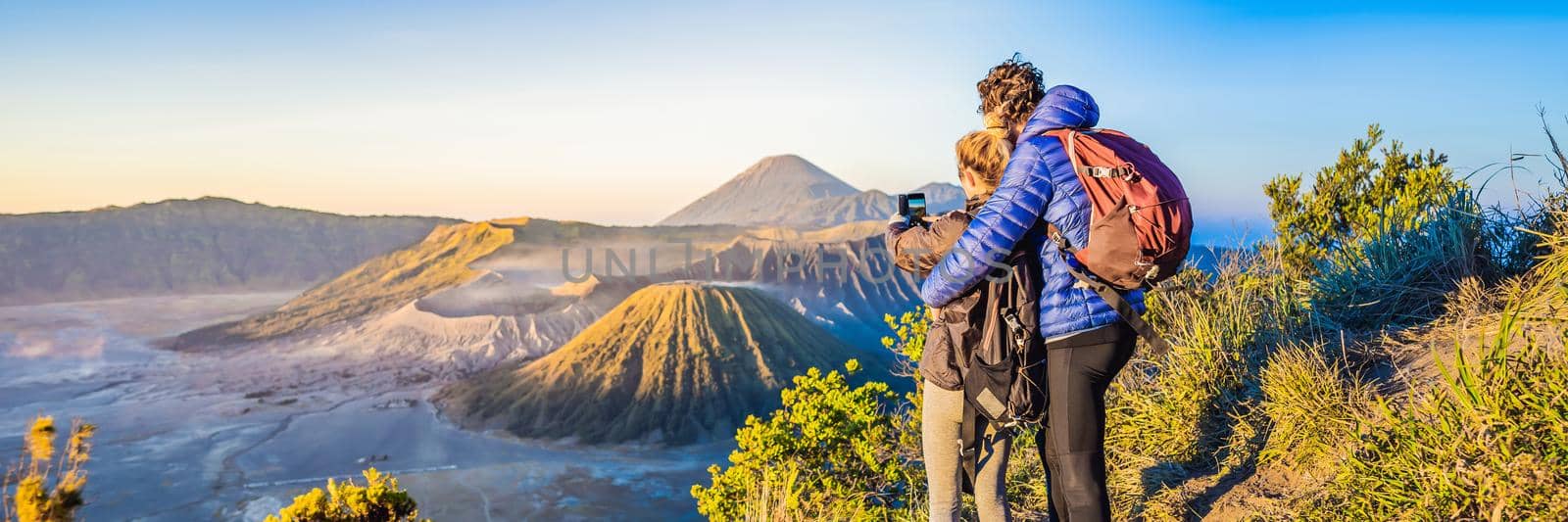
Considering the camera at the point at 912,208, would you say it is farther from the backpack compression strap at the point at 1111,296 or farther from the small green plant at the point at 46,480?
→ the small green plant at the point at 46,480

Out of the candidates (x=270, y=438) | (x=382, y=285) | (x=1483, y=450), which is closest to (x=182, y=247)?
(x=382, y=285)

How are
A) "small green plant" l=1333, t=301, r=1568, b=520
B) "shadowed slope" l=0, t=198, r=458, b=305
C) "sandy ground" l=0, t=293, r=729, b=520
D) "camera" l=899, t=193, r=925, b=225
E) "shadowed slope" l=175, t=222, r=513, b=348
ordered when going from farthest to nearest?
"shadowed slope" l=0, t=198, r=458, b=305 → "shadowed slope" l=175, t=222, r=513, b=348 → "sandy ground" l=0, t=293, r=729, b=520 → "camera" l=899, t=193, r=925, b=225 → "small green plant" l=1333, t=301, r=1568, b=520

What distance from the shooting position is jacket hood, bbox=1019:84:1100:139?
155 cm

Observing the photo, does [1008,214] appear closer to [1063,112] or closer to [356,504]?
[1063,112]

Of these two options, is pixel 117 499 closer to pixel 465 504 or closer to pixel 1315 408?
pixel 465 504

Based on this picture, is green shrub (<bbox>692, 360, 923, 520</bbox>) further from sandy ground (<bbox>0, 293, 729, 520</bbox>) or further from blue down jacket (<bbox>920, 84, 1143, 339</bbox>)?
sandy ground (<bbox>0, 293, 729, 520</bbox>)

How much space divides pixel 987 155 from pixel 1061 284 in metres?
0.30

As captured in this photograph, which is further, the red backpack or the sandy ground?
the sandy ground

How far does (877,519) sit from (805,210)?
74.8m

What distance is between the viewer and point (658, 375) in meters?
38.6

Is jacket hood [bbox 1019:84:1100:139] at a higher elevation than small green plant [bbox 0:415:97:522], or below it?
higher

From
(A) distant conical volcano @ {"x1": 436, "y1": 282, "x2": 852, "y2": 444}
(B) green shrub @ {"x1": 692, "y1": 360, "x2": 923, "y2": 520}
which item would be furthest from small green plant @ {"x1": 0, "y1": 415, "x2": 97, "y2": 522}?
(A) distant conical volcano @ {"x1": 436, "y1": 282, "x2": 852, "y2": 444}

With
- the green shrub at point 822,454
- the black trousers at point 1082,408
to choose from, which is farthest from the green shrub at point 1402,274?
the black trousers at point 1082,408

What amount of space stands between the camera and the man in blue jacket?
9.8 inches
